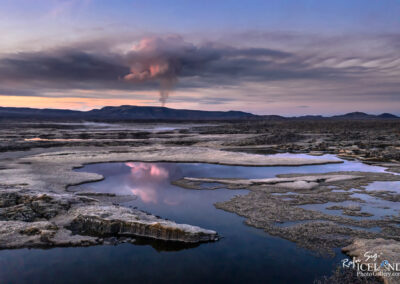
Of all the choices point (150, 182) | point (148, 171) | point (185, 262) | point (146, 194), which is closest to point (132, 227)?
point (185, 262)

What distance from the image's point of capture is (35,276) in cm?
872

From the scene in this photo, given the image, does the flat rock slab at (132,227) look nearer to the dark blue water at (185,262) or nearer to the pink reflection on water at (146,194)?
the dark blue water at (185,262)

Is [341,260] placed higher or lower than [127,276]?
higher

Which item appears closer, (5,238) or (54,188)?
(5,238)

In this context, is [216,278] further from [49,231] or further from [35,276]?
[49,231]

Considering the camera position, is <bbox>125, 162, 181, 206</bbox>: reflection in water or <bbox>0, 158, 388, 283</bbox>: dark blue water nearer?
<bbox>0, 158, 388, 283</bbox>: dark blue water

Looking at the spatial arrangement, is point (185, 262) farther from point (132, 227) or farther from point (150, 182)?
point (150, 182)

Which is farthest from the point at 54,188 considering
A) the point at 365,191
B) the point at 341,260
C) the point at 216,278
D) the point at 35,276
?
the point at 365,191

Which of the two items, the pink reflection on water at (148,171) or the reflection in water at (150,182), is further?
the pink reflection on water at (148,171)

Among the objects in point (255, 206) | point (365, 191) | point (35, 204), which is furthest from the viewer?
point (365, 191)

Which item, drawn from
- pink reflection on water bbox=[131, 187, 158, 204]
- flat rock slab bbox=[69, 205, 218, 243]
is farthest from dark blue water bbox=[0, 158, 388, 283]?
pink reflection on water bbox=[131, 187, 158, 204]

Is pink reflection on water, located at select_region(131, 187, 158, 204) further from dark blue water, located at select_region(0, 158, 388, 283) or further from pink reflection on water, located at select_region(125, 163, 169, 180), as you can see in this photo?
pink reflection on water, located at select_region(125, 163, 169, 180)

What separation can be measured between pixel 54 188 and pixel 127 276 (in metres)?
10.4

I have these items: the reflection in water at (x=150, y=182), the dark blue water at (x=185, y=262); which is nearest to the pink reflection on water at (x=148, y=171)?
the reflection in water at (x=150, y=182)
